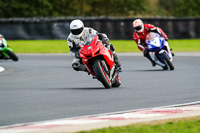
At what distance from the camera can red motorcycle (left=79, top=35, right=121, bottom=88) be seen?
456 inches

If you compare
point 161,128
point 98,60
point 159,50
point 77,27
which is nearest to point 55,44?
point 159,50

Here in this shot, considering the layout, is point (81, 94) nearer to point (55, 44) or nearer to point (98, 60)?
point (98, 60)

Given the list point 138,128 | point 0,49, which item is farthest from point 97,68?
point 0,49

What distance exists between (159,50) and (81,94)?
7.02 meters

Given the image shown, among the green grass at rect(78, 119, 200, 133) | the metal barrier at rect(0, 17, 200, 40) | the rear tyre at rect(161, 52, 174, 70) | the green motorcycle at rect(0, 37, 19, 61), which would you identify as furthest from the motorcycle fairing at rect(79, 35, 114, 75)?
the metal barrier at rect(0, 17, 200, 40)

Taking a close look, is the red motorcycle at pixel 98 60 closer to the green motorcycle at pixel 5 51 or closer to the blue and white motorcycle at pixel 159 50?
the blue and white motorcycle at pixel 159 50

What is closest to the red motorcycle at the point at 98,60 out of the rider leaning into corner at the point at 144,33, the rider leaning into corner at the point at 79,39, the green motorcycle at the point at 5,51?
the rider leaning into corner at the point at 79,39

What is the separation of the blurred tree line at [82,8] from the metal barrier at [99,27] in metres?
28.3

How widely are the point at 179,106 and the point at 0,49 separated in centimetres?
1446

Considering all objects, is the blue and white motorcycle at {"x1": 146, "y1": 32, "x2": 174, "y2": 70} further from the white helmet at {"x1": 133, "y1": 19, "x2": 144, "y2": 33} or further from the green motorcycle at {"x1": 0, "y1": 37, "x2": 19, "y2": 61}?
the green motorcycle at {"x1": 0, "y1": 37, "x2": 19, "y2": 61}

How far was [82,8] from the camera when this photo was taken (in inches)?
3307

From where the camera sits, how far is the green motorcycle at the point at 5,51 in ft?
73.7

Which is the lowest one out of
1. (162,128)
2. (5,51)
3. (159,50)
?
(162,128)

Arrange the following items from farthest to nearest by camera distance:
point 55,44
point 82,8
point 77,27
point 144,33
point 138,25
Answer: point 82,8 < point 55,44 < point 144,33 < point 138,25 < point 77,27
